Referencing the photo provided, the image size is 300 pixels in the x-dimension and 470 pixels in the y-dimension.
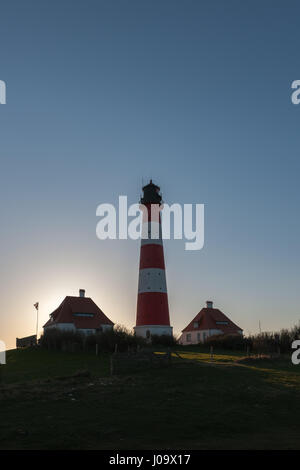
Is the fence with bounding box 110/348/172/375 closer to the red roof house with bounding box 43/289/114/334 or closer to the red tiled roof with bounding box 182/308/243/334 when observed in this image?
the red roof house with bounding box 43/289/114/334

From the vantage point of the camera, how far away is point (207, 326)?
66.3 metres

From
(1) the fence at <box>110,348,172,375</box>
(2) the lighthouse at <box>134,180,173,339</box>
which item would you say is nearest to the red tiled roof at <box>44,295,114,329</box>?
(2) the lighthouse at <box>134,180,173,339</box>

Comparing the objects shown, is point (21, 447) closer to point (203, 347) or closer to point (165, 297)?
point (165, 297)

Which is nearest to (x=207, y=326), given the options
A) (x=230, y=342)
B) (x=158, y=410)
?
(x=230, y=342)

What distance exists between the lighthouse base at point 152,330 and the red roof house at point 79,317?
14.8 feet

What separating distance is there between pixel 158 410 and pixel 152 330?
34.9 m

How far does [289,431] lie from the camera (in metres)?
14.3

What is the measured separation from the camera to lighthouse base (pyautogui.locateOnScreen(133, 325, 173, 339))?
5134cm

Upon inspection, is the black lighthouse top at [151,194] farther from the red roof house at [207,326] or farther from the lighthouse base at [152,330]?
the red roof house at [207,326]

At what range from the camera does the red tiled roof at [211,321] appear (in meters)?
66.5

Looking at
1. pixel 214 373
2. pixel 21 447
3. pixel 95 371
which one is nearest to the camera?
pixel 21 447

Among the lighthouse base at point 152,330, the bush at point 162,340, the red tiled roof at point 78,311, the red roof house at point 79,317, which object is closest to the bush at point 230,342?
the bush at point 162,340
